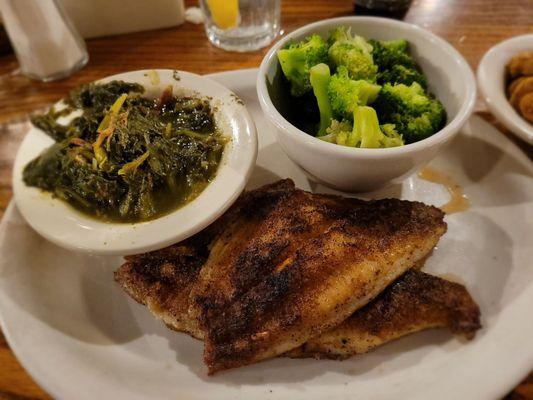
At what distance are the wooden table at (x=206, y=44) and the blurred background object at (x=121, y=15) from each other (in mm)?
63

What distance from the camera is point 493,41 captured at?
128 inches

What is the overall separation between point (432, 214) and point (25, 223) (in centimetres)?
182

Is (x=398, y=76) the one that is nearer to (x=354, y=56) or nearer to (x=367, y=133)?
(x=354, y=56)

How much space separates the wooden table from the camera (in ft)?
10.3

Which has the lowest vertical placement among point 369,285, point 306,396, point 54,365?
point 306,396

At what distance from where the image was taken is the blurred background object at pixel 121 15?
10.9 ft

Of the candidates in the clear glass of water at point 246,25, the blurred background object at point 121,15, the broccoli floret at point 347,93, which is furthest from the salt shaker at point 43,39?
the broccoli floret at point 347,93

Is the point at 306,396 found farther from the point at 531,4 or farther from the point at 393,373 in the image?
the point at 531,4

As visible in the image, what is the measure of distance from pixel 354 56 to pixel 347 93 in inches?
9.8

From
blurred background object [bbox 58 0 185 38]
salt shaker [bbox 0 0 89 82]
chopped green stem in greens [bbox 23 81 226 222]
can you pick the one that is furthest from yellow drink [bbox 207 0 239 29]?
chopped green stem in greens [bbox 23 81 226 222]

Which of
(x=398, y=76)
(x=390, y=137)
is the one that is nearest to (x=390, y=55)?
(x=398, y=76)

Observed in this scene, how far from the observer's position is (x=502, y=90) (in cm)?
256

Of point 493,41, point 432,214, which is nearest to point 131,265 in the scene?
point 432,214

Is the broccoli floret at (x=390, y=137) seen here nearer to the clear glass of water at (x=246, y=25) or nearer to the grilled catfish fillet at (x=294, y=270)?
the grilled catfish fillet at (x=294, y=270)
